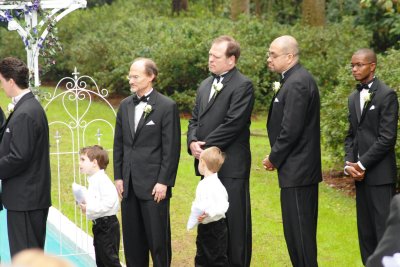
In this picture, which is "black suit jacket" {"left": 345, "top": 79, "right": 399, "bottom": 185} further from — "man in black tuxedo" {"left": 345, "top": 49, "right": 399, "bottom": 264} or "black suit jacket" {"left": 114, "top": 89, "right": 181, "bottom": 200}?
"black suit jacket" {"left": 114, "top": 89, "right": 181, "bottom": 200}

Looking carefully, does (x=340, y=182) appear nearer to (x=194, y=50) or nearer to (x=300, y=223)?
(x=300, y=223)

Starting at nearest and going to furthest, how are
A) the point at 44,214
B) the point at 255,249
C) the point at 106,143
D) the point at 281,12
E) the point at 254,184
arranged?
the point at 44,214 < the point at 255,249 < the point at 254,184 < the point at 106,143 < the point at 281,12

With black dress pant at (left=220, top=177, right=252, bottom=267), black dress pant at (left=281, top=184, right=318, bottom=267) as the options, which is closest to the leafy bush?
black dress pant at (left=220, top=177, right=252, bottom=267)

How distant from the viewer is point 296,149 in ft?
23.1

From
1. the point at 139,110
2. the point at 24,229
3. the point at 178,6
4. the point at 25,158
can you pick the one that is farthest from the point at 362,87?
the point at 178,6

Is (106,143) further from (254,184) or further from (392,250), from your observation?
(392,250)

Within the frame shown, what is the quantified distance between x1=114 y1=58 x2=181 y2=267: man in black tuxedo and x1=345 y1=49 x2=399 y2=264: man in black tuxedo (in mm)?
1652

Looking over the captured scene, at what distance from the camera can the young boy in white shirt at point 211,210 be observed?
6.88 m

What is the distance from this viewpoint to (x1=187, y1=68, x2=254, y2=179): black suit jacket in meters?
7.22

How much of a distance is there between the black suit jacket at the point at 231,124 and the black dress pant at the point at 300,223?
0.51 m

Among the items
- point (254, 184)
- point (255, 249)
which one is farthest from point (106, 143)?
point (255, 249)

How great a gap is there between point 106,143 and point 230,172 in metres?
9.41

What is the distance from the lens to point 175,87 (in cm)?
2095

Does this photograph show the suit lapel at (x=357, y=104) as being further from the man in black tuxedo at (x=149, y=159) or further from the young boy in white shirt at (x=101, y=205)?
the young boy in white shirt at (x=101, y=205)
